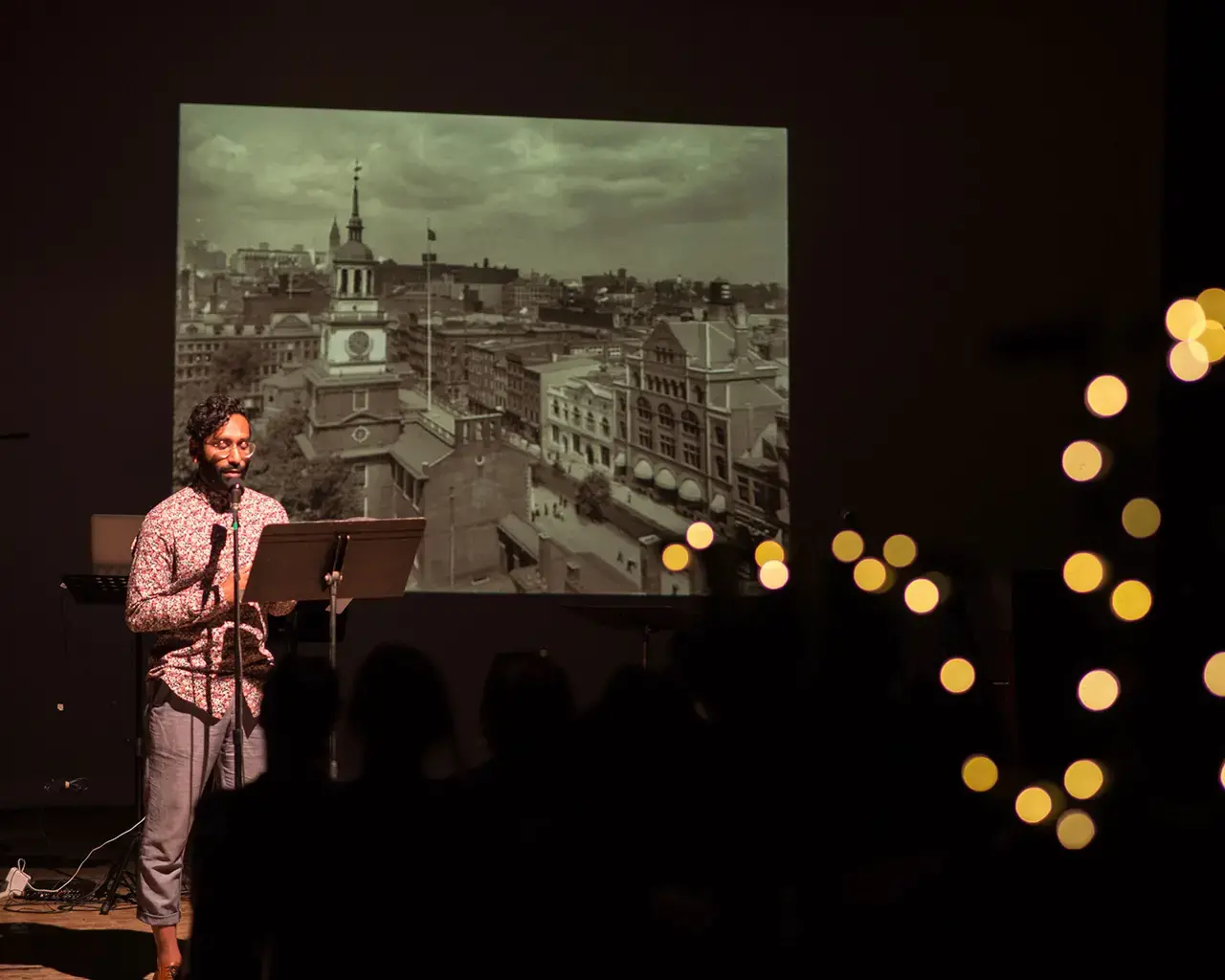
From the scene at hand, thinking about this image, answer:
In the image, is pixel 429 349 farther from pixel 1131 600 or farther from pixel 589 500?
pixel 1131 600

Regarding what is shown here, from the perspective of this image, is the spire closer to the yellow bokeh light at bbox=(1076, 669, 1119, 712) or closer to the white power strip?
the white power strip

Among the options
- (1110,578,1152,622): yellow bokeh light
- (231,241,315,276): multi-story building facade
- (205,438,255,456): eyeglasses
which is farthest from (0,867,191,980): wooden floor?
(1110,578,1152,622): yellow bokeh light

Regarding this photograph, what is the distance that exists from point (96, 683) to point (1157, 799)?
5.46m

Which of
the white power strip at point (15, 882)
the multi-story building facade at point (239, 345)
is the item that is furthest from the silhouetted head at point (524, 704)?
the multi-story building facade at point (239, 345)

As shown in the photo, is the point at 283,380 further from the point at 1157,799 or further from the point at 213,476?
the point at 1157,799

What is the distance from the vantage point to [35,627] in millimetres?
5781

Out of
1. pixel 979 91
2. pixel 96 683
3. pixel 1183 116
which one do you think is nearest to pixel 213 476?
pixel 1183 116

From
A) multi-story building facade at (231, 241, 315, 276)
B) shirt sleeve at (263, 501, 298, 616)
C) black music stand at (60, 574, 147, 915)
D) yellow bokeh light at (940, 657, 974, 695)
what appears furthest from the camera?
multi-story building facade at (231, 241, 315, 276)

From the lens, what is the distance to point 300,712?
6.49 feet

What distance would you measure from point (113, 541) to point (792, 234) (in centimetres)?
317

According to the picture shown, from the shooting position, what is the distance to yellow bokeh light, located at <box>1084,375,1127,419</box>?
107 cm

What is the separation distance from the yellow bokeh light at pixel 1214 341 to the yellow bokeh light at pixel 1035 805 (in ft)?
1.33

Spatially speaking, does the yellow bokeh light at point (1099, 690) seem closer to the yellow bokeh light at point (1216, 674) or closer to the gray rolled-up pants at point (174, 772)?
the yellow bokeh light at point (1216, 674)

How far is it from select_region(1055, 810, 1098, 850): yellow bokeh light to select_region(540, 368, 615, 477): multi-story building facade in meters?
4.97
